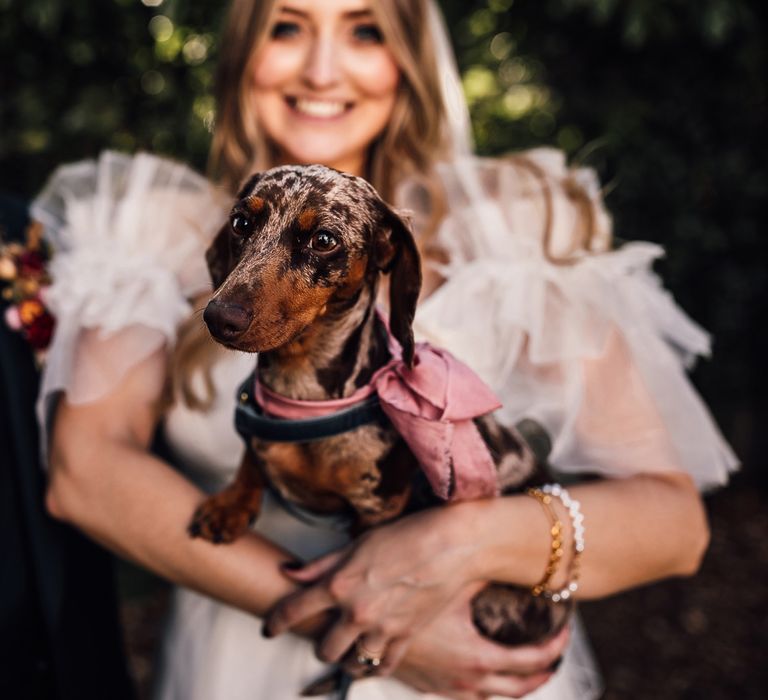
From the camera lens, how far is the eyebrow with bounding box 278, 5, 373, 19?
1.73 m

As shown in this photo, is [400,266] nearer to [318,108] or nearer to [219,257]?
[219,257]

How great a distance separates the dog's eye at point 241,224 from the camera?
3.23 feet

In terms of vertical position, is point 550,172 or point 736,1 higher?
point 736,1

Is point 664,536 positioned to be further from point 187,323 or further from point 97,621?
point 97,621

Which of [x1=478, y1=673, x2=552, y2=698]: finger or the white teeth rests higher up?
the white teeth

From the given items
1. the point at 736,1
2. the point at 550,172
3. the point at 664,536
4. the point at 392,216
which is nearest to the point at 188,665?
the point at 664,536

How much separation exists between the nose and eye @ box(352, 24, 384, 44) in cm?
12

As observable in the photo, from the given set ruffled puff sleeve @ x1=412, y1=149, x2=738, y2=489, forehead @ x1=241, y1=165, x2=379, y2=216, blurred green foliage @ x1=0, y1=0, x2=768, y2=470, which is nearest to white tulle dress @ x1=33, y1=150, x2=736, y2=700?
ruffled puff sleeve @ x1=412, y1=149, x2=738, y2=489

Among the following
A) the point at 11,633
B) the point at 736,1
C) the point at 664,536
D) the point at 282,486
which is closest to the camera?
the point at 282,486

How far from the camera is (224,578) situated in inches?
61.1

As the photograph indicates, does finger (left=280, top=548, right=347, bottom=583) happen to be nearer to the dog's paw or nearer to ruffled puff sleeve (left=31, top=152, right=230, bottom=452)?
the dog's paw

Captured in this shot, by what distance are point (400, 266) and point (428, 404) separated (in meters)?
0.24

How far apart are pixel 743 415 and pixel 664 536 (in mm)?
3543

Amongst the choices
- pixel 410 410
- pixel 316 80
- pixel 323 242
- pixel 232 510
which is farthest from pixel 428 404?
pixel 316 80
